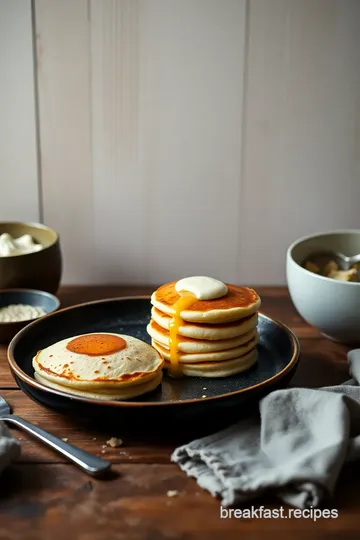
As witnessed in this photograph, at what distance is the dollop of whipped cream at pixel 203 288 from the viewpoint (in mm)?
1173

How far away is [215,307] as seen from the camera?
3.76ft

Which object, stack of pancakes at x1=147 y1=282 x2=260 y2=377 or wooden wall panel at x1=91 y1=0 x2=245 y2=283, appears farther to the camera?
wooden wall panel at x1=91 y1=0 x2=245 y2=283

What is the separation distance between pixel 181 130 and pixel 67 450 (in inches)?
31.6

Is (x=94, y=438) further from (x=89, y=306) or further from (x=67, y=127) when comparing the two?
(x=67, y=127)

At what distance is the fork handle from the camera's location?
942 millimetres

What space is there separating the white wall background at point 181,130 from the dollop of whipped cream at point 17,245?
12 cm

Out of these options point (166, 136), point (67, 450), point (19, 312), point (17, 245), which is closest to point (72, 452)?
point (67, 450)

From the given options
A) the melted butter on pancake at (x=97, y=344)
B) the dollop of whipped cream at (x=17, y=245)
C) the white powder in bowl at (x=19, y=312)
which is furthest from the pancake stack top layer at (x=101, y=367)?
the dollop of whipped cream at (x=17, y=245)

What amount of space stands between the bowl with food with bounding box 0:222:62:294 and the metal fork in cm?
40

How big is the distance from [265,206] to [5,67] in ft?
2.00

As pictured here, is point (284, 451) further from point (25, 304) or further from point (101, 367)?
point (25, 304)

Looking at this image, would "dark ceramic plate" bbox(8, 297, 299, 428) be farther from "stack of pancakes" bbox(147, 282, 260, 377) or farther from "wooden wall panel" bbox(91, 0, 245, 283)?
"wooden wall panel" bbox(91, 0, 245, 283)

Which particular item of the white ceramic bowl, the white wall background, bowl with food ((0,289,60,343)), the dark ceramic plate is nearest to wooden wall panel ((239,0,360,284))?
the white wall background

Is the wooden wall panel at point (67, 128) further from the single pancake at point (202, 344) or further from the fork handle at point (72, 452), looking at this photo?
the fork handle at point (72, 452)
